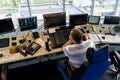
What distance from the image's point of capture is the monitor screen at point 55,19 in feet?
A: 8.23

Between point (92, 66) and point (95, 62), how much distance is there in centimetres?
7

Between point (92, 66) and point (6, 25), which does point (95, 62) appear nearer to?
point (92, 66)

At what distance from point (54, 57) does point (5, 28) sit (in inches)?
46.6

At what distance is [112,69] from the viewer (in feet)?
8.82

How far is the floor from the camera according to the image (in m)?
2.52

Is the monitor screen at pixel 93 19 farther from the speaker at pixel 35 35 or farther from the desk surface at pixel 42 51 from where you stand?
the speaker at pixel 35 35

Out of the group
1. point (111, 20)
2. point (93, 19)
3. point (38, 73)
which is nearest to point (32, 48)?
point (38, 73)

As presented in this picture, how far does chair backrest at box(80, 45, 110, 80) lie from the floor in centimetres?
78

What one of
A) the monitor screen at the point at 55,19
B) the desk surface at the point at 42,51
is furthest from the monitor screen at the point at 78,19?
the desk surface at the point at 42,51

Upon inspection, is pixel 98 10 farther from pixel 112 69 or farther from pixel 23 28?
pixel 23 28

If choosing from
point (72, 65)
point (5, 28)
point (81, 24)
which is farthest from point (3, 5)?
point (72, 65)

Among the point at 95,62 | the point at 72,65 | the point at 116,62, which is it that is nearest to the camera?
the point at 95,62

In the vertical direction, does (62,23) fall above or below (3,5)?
below

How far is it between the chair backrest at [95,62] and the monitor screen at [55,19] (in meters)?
1.16
